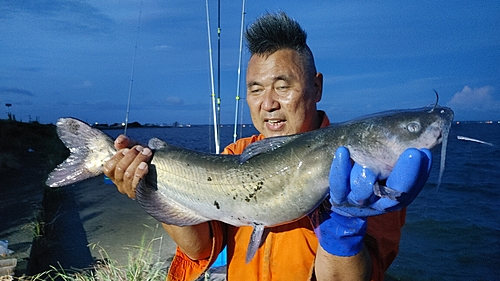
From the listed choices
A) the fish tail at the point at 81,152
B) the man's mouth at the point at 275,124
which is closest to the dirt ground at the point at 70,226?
the fish tail at the point at 81,152

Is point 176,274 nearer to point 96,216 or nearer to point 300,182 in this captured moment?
point 300,182

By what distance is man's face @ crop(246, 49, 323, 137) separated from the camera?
2.90m

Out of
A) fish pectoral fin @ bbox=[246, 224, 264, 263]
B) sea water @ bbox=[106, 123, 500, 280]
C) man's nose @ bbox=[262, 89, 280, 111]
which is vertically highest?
man's nose @ bbox=[262, 89, 280, 111]

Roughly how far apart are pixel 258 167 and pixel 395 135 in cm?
83

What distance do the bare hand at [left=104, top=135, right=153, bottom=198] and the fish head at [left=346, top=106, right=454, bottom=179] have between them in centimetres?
143

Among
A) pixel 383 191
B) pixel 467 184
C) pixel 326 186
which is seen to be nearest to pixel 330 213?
pixel 326 186

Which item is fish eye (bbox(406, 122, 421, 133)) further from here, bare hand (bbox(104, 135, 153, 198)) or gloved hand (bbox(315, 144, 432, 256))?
bare hand (bbox(104, 135, 153, 198))

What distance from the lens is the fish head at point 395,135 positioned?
6.68 feet

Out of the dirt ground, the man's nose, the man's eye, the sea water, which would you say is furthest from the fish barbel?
the sea water

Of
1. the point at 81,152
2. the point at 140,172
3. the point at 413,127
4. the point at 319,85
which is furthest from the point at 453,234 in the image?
the point at 81,152

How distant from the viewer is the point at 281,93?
115 inches

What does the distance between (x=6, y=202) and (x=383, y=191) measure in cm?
926

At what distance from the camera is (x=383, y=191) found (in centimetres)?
194

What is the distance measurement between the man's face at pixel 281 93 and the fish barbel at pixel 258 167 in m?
0.57
